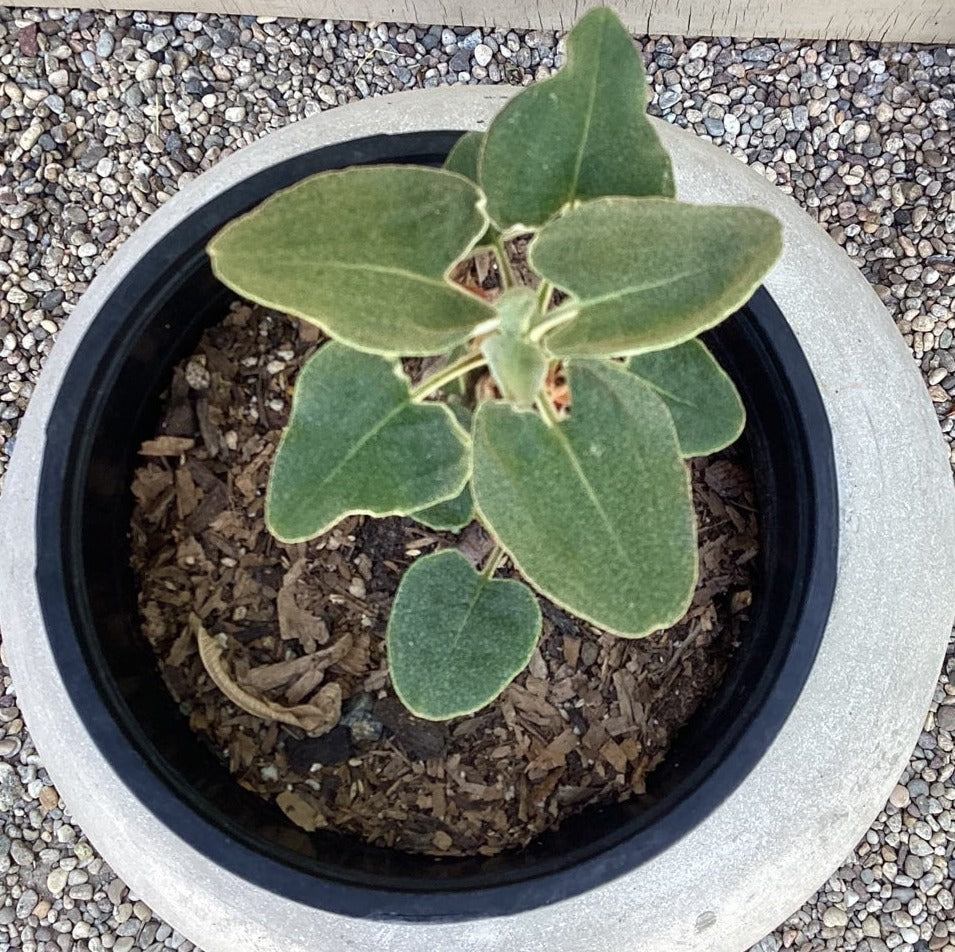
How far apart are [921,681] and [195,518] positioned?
0.84 meters

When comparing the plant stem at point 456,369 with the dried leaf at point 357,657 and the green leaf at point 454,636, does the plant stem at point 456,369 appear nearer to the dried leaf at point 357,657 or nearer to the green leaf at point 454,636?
the green leaf at point 454,636

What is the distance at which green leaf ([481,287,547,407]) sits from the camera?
682mm

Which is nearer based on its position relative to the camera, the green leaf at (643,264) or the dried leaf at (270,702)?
the green leaf at (643,264)

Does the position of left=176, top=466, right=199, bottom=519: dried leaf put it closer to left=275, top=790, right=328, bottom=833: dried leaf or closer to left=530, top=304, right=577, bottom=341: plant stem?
left=275, top=790, right=328, bottom=833: dried leaf

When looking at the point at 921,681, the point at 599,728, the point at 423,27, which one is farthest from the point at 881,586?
the point at 423,27

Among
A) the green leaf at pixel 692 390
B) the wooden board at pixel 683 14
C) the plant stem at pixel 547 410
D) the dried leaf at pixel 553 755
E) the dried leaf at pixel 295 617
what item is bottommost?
the dried leaf at pixel 553 755

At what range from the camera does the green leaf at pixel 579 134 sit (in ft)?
2.52

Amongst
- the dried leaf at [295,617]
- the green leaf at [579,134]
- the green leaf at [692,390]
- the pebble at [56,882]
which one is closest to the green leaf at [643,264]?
the green leaf at [579,134]

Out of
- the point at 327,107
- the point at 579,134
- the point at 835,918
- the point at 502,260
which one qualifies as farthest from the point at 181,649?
the point at 835,918

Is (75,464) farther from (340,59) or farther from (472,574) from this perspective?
(340,59)

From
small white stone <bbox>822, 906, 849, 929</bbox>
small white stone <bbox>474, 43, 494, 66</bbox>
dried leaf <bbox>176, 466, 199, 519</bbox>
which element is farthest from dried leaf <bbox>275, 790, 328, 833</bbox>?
small white stone <bbox>474, 43, 494, 66</bbox>

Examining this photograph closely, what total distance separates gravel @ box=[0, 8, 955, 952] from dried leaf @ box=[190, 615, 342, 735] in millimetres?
606

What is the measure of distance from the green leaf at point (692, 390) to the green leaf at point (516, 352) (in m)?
0.22

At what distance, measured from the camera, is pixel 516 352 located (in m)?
0.70
